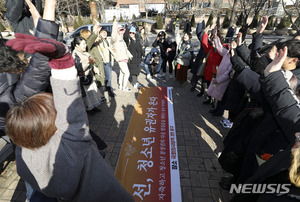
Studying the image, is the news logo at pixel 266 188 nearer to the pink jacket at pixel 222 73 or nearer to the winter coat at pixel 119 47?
the pink jacket at pixel 222 73

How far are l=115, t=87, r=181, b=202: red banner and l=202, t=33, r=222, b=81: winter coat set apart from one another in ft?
4.83

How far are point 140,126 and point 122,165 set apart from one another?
3.81 ft

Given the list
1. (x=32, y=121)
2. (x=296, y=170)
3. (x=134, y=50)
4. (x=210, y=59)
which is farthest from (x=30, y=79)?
(x=134, y=50)

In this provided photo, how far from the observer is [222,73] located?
11.8 ft

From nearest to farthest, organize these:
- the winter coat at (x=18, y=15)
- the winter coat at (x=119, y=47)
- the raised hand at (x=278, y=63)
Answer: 1. the raised hand at (x=278, y=63)
2. the winter coat at (x=18, y=15)
3. the winter coat at (x=119, y=47)

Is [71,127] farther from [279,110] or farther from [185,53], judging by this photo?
[185,53]

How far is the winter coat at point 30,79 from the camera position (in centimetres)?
123

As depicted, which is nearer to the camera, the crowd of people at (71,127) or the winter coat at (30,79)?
the crowd of people at (71,127)

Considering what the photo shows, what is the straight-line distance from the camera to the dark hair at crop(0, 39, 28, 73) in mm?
1576

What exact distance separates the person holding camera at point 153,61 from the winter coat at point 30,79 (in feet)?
16.8

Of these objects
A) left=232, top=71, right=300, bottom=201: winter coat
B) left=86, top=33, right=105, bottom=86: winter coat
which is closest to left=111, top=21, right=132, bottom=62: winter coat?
left=86, top=33, right=105, bottom=86: winter coat

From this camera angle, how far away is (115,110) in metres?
4.57

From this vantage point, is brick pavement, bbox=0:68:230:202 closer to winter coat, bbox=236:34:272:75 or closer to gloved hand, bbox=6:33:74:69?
winter coat, bbox=236:34:272:75

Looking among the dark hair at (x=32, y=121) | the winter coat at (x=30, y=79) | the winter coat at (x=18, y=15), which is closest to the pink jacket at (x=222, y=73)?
the winter coat at (x=30, y=79)
